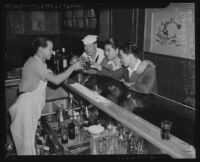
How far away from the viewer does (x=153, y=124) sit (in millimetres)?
1416

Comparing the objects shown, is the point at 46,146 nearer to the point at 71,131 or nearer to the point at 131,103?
the point at 71,131

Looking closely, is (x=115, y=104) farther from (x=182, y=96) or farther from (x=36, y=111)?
(x=182, y=96)

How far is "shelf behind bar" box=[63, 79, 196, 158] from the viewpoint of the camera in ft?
3.75

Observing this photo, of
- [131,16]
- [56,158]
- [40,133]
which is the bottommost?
[40,133]

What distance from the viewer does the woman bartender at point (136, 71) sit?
6.95 feet

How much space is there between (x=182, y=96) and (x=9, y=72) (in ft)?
9.10

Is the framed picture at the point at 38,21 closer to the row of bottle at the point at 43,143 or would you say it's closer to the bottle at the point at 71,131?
the row of bottle at the point at 43,143

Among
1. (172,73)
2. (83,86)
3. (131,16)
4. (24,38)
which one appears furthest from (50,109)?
(24,38)

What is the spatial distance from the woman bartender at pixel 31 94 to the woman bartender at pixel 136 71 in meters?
0.53

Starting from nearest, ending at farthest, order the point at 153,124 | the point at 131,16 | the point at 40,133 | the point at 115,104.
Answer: the point at 153,124
the point at 115,104
the point at 40,133
the point at 131,16

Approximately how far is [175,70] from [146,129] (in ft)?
8.27

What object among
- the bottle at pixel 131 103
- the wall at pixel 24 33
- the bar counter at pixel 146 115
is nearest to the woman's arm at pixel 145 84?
the bar counter at pixel 146 115

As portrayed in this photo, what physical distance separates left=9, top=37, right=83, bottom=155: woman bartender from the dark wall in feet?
6.69

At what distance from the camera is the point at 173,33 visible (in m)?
3.64
